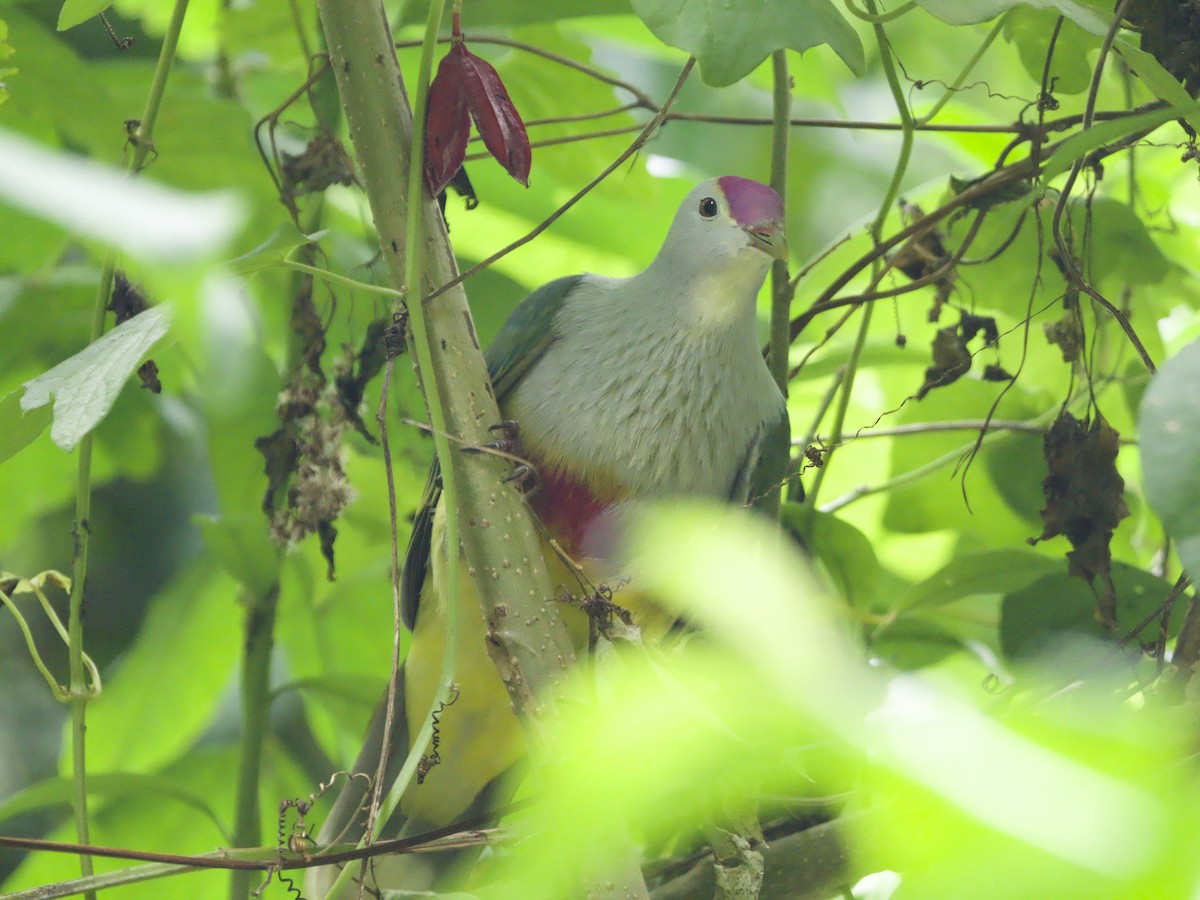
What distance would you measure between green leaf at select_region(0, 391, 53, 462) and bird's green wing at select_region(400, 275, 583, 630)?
0.56 m

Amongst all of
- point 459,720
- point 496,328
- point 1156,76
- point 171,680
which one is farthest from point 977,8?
point 171,680

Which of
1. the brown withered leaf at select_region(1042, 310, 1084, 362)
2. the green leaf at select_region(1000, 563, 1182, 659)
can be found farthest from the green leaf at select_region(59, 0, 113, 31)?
the green leaf at select_region(1000, 563, 1182, 659)

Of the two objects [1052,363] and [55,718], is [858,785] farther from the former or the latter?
[55,718]

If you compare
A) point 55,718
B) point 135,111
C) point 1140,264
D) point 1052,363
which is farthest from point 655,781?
point 55,718

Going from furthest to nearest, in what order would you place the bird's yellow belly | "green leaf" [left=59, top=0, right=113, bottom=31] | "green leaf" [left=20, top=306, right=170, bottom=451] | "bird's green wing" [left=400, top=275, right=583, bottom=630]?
the bird's yellow belly, "bird's green wing" [left=400, top=275, right=583, bottom=630], "green leaf" [left=59, top=0, right=113, bottom=31], "green leaf" [left=20, top=306, right=170, bottom=451]

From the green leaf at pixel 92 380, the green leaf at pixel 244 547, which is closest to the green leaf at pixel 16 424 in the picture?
the green leaf at pixel 92 380

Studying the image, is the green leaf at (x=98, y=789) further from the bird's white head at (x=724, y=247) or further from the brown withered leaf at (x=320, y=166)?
the bird's white head at (x=724, y=247)

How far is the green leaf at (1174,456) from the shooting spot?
407 millimetres

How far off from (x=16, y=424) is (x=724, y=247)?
77cm

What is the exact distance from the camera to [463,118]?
0.90m

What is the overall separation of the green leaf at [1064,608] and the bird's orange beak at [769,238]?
0.45 metres

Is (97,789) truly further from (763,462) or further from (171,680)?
(763,462)

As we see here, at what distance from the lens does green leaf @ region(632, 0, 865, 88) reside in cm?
78

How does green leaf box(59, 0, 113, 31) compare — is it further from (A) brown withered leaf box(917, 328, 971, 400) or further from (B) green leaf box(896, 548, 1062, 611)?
(B) green leaf box(896, 548, 1062, 611)
